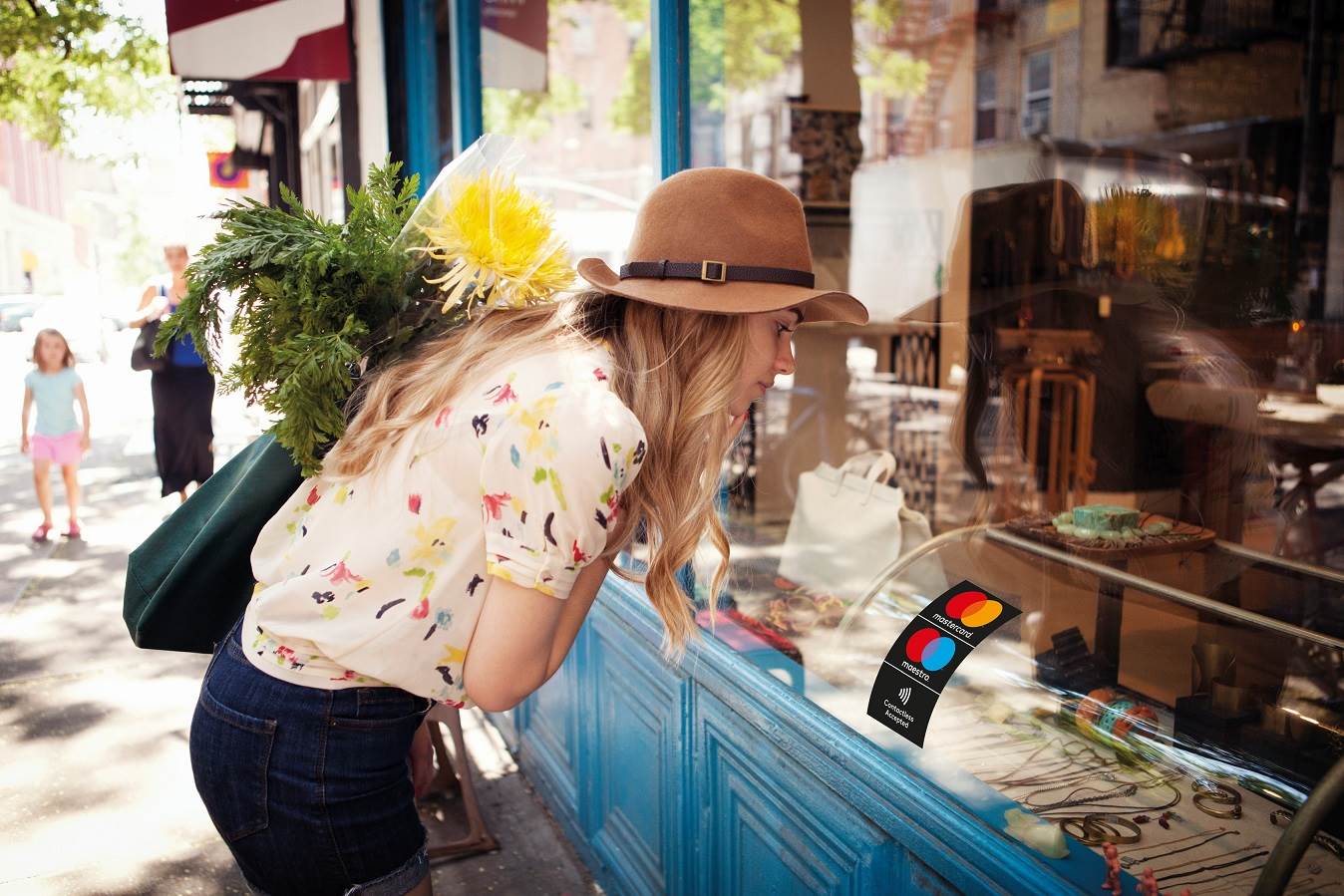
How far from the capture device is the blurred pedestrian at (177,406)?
750cm

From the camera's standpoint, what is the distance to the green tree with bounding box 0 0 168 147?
8914 millimetres

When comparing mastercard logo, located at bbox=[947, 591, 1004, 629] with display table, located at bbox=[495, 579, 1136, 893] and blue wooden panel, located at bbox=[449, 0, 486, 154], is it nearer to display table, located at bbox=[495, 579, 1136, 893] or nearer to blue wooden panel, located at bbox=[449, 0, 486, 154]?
display table, located at bbox=[495, 579, 1136, 893]

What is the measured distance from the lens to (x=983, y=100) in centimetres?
808

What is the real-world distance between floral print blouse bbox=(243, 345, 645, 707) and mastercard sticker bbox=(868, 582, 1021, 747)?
813mm

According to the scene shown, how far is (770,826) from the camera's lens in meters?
2.24

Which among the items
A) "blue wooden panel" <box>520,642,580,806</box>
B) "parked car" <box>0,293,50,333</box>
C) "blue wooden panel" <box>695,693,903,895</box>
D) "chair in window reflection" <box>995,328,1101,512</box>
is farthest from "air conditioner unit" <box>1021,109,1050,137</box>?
"parked car" <box>0,293,50,333</box>

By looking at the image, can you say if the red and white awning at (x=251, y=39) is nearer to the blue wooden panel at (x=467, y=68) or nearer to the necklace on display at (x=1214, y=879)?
the blue wooden panel at (x=467, y=68)

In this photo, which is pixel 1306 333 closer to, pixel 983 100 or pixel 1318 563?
pixel 1318 563

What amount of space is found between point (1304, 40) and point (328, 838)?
295 inches

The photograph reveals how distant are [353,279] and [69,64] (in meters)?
11.6

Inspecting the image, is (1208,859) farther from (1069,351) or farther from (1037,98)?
(1037,98)

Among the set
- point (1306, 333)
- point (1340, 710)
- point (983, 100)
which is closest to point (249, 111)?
point (983, 100)

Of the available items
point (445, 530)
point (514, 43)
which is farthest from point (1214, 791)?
point (514, 43)

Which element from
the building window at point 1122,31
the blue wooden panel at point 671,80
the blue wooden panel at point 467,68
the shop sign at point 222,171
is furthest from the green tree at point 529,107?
the shop sign at point 222,171
